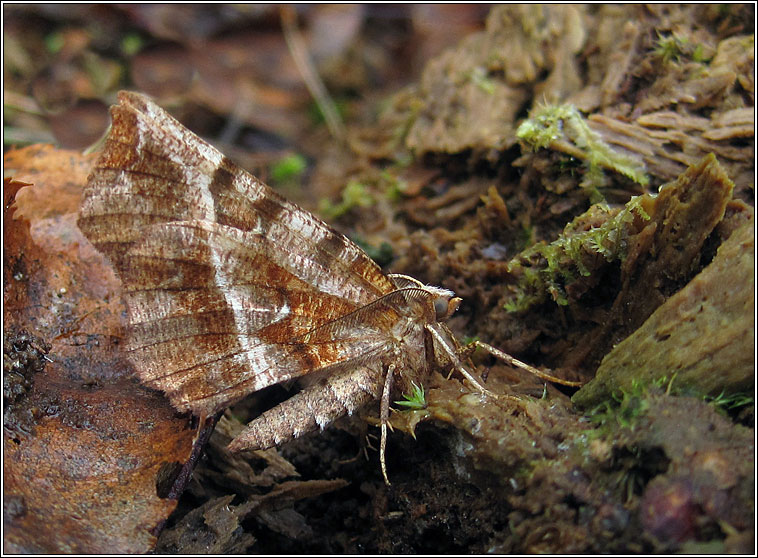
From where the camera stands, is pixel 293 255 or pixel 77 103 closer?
pixel 293 255

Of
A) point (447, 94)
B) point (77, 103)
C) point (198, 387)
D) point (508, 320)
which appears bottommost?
point (508, 320)

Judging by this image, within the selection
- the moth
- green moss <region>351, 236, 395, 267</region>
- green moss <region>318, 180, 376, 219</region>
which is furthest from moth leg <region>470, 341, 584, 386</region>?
green moss <region>318, 180, 376, 219</region>

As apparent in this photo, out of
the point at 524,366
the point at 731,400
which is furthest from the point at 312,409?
the point at 731,400

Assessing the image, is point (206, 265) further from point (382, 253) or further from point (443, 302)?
point (382, 253)

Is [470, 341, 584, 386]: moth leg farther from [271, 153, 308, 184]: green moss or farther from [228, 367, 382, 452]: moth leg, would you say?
[271, 153, 308, 184]: green moss

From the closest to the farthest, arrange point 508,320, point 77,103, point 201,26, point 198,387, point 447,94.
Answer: point 198,387, point 508,320, point 447,94, point 77,103, point 201,26

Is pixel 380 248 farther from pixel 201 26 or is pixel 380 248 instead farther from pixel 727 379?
pixel 201 26

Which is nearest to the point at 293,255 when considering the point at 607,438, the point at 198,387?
the point at 198,387
